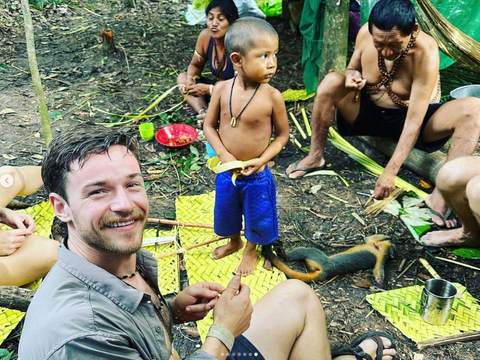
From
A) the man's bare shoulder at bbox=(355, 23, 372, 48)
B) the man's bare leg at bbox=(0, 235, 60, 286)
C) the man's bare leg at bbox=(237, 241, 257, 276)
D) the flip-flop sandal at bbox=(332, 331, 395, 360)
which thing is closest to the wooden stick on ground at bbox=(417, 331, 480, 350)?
the flip-flop sandal at bbox=(332, 331, 395, 360)

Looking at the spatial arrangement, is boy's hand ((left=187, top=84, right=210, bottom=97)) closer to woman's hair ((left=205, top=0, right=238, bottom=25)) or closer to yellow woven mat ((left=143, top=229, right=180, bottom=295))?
woman's hair ((left=205, top=0, right=238, bottom=25))

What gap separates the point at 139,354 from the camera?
1503 millimetres

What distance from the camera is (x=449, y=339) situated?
2777 mm

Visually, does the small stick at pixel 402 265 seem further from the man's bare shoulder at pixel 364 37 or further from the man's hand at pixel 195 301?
the man's bare shoulder at pixel 364 37

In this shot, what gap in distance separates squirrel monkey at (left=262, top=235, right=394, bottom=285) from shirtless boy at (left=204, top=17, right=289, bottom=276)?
279mm

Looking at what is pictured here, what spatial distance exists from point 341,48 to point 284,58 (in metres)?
1.56

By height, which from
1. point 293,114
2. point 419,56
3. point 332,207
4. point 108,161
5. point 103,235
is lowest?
point 332,207

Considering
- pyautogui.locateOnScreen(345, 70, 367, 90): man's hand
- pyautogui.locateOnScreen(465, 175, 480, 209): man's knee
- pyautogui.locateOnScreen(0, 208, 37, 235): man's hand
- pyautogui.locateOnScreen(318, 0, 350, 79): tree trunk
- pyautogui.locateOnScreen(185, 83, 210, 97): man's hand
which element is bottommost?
pyautogui.locateOnScreen(0, 208, 37, 235): man's hand

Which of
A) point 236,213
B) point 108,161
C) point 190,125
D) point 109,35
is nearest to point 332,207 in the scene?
point 236,213

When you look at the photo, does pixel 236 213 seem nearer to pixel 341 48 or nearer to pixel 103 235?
pixel 103 235

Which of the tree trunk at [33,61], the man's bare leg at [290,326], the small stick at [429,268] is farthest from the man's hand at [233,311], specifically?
the tree trunk at [33,61]

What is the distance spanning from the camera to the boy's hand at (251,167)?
302 cm

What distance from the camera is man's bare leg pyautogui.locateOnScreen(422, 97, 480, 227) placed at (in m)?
3.71

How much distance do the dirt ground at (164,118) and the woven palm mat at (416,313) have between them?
7cm
